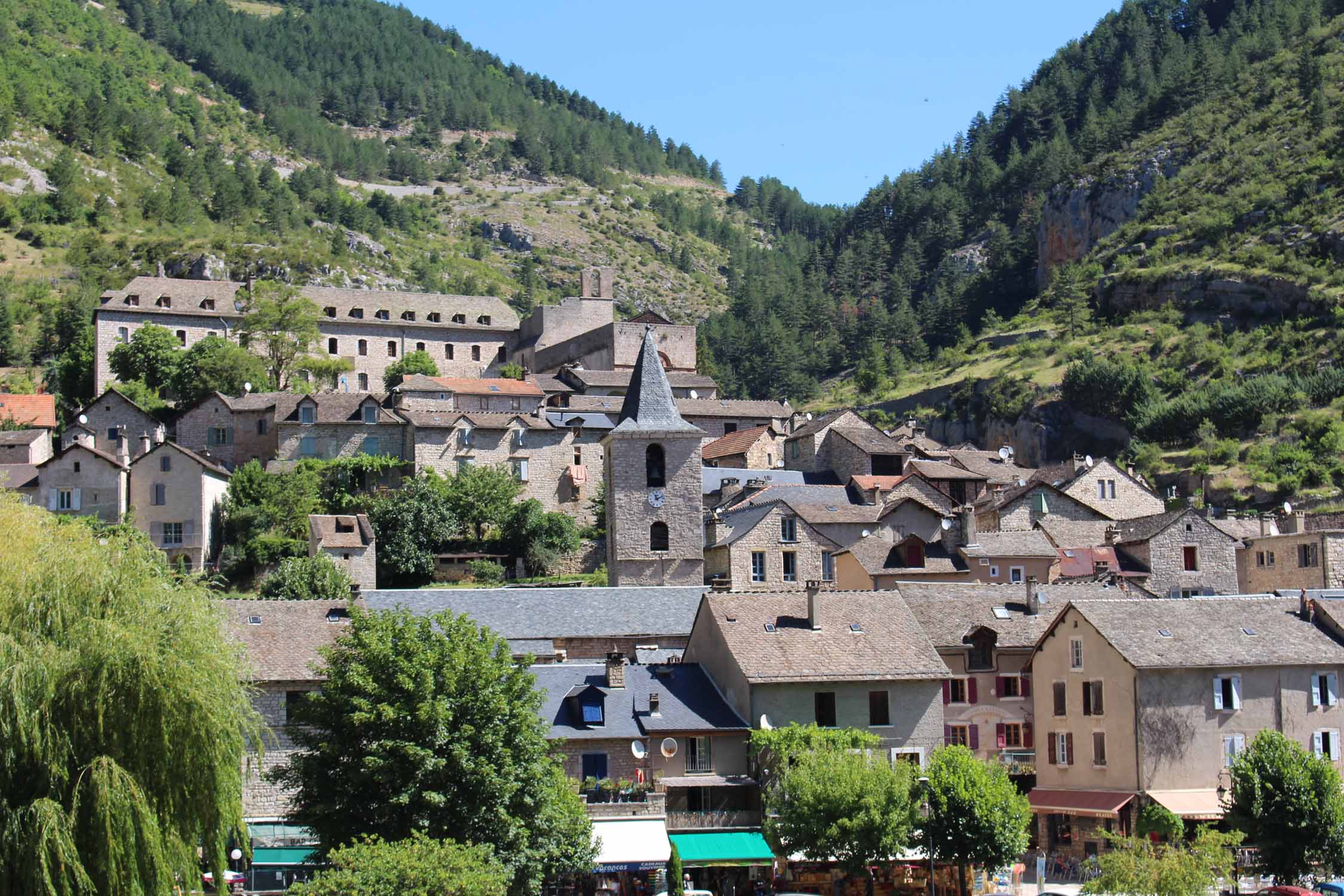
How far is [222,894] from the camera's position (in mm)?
30484

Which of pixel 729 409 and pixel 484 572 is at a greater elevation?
pixel 729 409

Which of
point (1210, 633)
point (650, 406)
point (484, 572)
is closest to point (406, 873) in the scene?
point (1210, 633)

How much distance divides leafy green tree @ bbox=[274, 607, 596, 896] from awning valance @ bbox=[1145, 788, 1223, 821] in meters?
17.1

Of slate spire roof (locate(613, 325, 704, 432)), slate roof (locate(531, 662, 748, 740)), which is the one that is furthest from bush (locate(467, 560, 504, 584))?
slate roof (locate(531, 662, 748, 740))

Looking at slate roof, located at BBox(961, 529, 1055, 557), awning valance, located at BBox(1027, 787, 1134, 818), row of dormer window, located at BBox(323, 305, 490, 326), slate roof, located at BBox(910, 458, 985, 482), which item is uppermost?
row of dormer window, located at BBox(323, 305, 490, 326)

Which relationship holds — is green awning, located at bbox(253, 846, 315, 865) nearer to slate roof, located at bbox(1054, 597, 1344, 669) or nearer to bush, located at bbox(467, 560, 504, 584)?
slate roof, located at bbox(1054, 597, 1344, 669)

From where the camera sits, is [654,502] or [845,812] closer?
[845,812]

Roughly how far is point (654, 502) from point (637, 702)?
19342mm

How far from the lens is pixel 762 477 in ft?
284

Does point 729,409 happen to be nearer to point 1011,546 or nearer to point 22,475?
point 1011,546

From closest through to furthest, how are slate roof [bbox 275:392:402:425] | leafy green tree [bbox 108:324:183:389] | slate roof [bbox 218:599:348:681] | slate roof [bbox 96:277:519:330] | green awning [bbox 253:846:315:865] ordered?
green awning [bbox 253:846:315:865] → slate roof [bbox 218:599:348:681] → slate roof [bbox 275:392:402:425] → leafy green tree [bbox 108:324:183:389] → slate roof [bbox 96:277:519:330]

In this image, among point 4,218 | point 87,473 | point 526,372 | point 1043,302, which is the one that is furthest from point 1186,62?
point 87,473

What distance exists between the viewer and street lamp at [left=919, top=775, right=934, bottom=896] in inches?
1731

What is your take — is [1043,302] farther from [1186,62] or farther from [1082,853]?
[1082,853]
